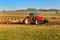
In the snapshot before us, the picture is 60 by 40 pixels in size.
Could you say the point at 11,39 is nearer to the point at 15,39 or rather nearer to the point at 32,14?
the point at 15,39

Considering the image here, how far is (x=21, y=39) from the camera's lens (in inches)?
616

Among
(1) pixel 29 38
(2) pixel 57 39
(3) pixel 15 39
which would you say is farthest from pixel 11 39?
(2) pixel 57 39

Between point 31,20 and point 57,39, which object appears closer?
point 57,39

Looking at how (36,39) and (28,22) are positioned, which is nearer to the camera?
(36,39)

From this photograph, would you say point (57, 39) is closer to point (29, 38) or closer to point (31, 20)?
point (29, 38)

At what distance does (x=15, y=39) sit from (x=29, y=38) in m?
1.29

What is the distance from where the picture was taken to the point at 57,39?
619 inches

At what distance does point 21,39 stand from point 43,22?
16579mm

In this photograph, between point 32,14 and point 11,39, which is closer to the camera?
point 11,39

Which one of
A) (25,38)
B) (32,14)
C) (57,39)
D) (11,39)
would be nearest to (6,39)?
(11,39)

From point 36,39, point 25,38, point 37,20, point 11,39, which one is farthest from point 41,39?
point 37,20

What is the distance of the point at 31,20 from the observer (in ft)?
102

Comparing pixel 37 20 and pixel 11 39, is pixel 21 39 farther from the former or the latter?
pixel 37 20

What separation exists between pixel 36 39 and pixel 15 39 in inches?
70.6
